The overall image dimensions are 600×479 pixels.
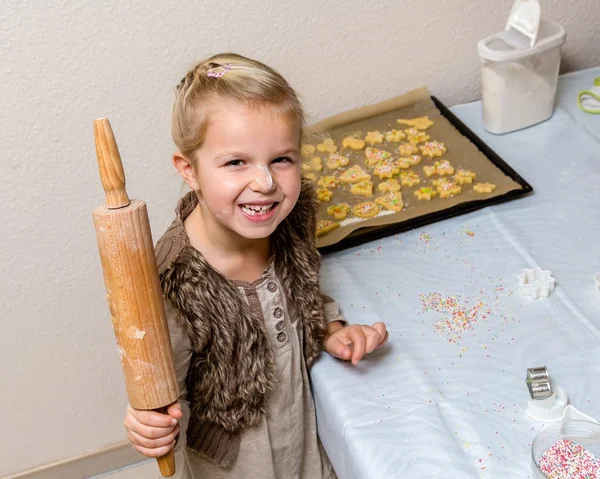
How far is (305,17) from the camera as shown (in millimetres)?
1511

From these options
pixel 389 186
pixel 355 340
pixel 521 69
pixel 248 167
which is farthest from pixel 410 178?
pixel 248 167

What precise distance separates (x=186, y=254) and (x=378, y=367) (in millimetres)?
321

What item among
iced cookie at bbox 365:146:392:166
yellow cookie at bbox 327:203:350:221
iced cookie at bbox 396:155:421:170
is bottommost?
yellow cookie at bbox 327:203:350:221

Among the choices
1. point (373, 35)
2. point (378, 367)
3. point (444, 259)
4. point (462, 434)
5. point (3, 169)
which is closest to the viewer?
point (462, 434)

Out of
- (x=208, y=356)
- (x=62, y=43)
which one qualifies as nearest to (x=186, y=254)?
(x=208, y=356)

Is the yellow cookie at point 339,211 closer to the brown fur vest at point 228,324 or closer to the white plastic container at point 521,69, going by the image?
the brown fur vest at point 228,324

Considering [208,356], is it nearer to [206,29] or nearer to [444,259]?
[444,259]

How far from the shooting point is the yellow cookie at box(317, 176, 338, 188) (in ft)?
4.85

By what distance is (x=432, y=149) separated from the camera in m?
1.53

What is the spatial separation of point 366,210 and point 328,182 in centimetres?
12

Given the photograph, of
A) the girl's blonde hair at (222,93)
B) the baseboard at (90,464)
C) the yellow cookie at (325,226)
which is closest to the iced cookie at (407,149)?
the yellow cookie at (325,226)

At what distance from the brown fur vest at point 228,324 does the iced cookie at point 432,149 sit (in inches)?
16.8

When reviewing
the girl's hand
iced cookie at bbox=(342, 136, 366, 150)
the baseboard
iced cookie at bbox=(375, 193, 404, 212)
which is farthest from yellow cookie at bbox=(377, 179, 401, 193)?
the baseboard

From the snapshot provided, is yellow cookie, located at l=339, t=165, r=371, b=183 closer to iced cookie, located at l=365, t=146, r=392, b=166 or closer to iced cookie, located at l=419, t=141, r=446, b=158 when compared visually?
iced cookie, located at l=365, t=146, r=392, b=166
